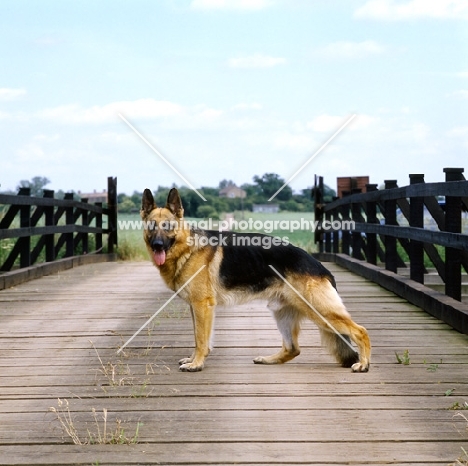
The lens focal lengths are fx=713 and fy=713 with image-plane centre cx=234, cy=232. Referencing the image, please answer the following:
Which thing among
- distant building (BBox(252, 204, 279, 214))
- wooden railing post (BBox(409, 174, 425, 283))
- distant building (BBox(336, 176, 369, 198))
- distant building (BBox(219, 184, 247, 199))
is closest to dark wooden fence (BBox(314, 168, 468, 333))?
wooden railing post (BBox(409, 174, 425, 283))

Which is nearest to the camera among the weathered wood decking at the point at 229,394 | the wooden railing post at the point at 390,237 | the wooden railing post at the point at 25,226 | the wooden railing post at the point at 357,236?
the weathered wood decking at the point at 229,394

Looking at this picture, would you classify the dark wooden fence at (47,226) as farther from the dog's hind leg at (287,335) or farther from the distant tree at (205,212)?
the dog's hind leg at (287,335)

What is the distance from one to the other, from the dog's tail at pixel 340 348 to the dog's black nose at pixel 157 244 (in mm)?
1263

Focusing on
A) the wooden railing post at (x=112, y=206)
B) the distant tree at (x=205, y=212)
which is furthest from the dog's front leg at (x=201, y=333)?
the wooden railing post at (x=112, y=206)

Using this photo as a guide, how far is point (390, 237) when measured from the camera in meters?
9.39

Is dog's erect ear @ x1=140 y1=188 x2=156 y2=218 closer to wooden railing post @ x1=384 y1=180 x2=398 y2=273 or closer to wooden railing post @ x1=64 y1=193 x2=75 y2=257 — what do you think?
wooden railing post @ x1=384 y1=180 x2=398 y2=273

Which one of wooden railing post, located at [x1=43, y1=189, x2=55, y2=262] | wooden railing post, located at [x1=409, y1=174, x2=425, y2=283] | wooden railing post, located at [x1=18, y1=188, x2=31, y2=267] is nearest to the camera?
wooden railing post, located at [x1=409, y1=174, x2=425, y2=283]

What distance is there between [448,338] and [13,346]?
360 centimetres

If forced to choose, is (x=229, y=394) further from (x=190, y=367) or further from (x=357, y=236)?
(x=357, y=236)

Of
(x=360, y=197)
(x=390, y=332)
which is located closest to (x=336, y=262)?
(x=360, y=197)

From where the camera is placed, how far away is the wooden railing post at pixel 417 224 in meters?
8.04

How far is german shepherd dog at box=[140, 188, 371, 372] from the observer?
16.0ft

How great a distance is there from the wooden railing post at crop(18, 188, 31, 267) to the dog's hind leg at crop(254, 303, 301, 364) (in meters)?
6.29

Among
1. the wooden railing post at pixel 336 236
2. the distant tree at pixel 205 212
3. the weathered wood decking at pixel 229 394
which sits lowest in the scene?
the weathered wood decking at pixel 229 394
